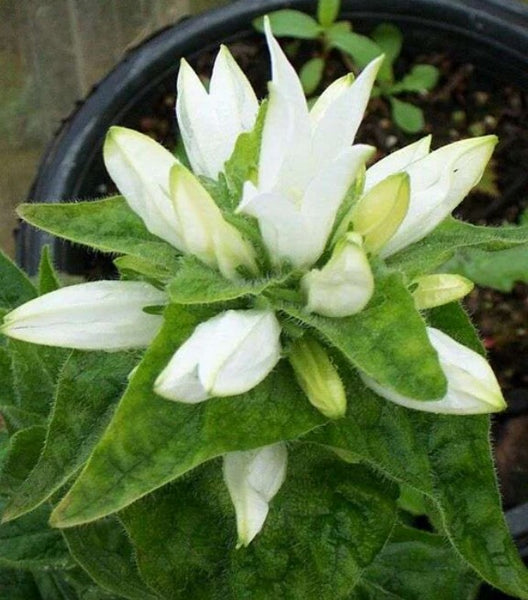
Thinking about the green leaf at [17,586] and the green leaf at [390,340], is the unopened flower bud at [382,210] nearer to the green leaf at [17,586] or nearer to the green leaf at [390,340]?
the green leaf at [390,340]

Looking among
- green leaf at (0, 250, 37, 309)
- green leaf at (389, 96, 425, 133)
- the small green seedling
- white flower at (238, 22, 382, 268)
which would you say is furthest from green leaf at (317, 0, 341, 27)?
white flower at (238, 22, 382, 268)

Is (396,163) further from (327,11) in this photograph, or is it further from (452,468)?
(327,11)

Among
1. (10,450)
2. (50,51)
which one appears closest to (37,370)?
(10,450)

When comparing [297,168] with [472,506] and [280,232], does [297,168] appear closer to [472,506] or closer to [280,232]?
[280,232]

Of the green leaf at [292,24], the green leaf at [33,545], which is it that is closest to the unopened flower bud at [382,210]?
the green leaf at [33,545]

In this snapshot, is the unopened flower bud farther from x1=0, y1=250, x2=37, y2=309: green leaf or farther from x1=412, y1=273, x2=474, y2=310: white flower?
x1=0, y1=250, x2=37, y2=309: green leaf

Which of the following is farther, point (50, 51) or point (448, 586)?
point (50, 51)
